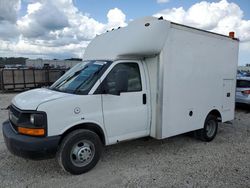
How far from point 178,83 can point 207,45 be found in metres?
1.38

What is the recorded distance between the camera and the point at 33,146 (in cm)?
340

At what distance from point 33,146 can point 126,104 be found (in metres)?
1.81

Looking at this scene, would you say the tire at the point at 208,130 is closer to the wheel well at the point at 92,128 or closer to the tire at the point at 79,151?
the wheel well at the point at 92,128

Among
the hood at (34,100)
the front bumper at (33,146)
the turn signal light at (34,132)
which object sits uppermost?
the hood at (34,100)

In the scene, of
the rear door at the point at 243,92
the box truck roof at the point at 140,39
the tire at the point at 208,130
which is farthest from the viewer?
the rear door at the point at 243,92

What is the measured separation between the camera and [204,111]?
547 centimetres

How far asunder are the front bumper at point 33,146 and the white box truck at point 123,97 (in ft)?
0.05

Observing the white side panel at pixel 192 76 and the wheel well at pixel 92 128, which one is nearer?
the wheel well at pixel 92 128

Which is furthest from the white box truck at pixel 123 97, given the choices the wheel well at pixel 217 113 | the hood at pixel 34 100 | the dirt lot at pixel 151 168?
the dirt lot at pixel 151 168

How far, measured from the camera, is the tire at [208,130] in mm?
5648

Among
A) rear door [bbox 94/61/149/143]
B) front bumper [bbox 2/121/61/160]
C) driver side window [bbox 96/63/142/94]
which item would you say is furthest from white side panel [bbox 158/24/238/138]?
front bumper [bbox 2/121/61/160]

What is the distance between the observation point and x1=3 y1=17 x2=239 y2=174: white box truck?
354cm

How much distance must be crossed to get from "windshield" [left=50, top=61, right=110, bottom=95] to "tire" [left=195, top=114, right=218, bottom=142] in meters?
3.16

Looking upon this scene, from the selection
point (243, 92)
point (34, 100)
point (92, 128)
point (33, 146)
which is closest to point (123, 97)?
point (92, 128)
